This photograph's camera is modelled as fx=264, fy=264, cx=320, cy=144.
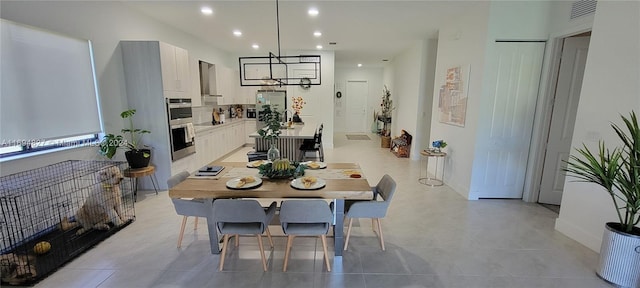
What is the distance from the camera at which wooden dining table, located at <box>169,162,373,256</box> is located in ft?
7.09

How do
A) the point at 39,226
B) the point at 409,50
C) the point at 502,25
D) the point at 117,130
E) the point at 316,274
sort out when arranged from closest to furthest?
the point at 316,274 → the point at 39,226 → the point at 502,25 → the point at 117,130 → the point at 409,50

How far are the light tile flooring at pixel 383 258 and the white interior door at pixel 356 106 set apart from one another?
817cm

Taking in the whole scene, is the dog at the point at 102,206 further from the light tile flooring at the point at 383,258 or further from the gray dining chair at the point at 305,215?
the gray dining chair at the point at 305,215

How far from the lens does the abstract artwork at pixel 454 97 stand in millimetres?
3975

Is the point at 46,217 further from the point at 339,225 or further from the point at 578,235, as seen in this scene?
the point at 578,235

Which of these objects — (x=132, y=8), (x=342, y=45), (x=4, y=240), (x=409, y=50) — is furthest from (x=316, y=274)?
(x=409, y=50)

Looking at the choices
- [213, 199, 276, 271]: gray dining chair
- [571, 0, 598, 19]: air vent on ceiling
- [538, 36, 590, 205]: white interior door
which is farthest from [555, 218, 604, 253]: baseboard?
[213, 199, 276, 271]: gray dining chair

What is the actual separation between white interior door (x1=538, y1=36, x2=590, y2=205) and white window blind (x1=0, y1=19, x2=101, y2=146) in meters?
5.93

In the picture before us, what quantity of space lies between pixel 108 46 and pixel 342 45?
4601 millimetres

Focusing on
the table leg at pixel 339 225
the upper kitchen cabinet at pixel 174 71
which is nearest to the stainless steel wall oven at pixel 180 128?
the upper kitchen cabinet at pixel 174 71

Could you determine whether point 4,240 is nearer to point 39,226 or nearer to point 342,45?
point 39,226

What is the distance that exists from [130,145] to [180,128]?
739 mm

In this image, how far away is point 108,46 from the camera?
11.7 ft

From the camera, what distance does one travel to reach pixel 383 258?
246 cm
